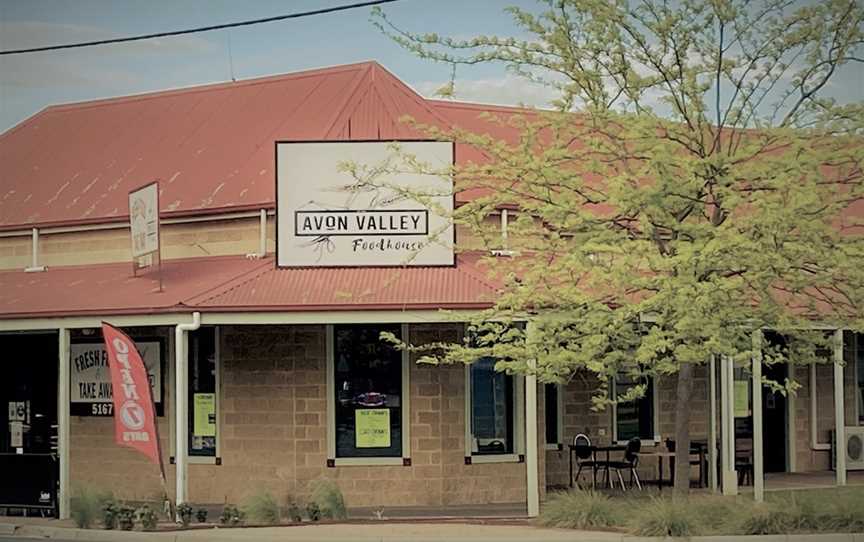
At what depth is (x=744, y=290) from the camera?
18.1 metres

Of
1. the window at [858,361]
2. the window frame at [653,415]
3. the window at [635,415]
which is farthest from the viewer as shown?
the window at [858,361]

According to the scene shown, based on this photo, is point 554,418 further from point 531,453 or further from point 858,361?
point 858,361

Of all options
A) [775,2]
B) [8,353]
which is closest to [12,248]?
[8,353]

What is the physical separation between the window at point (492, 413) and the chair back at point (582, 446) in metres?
1.24

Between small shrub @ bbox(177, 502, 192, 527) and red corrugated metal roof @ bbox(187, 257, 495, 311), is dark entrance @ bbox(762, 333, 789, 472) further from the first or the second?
small shrub @ bbox(177, 502, 192, 527)

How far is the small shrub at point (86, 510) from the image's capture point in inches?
774

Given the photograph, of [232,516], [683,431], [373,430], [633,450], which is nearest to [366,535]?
[232,516]

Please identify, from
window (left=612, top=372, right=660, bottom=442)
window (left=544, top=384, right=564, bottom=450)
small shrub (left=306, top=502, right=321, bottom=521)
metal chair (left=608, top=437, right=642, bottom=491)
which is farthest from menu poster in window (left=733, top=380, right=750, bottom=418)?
small shrub (left=306, top=502, right=321, bottom=521)

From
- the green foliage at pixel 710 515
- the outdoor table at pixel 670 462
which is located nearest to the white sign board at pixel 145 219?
the green foliage at pixel 710 515

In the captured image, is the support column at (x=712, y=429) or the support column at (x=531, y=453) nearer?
the support column at (x=531, y=453)

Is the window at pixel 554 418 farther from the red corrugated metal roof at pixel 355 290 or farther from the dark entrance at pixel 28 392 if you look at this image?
the dark entrance at pixel 28 392

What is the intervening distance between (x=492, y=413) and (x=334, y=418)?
100.0 inches

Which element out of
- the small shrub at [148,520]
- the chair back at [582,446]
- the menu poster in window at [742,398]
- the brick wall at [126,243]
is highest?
the brick wall at [126,243]

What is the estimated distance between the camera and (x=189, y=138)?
1029 inches
